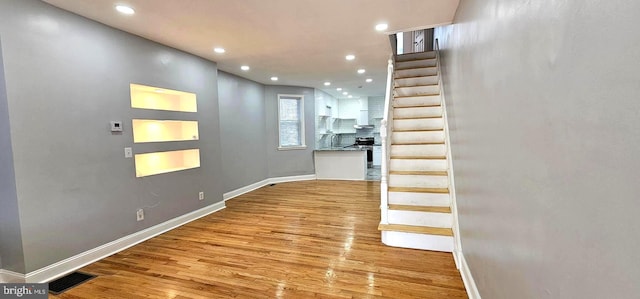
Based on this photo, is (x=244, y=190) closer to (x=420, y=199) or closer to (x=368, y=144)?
(x=420, y=199)

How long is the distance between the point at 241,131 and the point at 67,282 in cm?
371

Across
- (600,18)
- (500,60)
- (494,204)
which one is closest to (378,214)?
(494,204)

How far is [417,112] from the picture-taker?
4.08 meters

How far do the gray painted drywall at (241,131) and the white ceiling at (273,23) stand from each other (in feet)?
3.18

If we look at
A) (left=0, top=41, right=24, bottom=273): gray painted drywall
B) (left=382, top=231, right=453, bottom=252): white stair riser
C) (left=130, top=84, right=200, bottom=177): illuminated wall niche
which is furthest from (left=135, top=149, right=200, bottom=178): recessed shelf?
(left=382, top=231, right=453, bottom=252): white stair riser

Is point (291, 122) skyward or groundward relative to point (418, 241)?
skyward

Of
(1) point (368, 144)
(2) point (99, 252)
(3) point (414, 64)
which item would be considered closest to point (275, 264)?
(2) point (99, 252)

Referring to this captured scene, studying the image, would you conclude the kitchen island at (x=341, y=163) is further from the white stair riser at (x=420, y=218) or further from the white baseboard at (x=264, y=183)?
the white stair riser at (x=420, y=218)

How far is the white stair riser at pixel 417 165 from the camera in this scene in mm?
3273

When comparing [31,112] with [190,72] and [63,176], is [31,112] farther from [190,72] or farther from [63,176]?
[190,72]

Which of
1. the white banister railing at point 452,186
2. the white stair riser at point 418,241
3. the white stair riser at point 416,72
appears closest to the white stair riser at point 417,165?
the white banister railing at point 452,186

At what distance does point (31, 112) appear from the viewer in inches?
87.5

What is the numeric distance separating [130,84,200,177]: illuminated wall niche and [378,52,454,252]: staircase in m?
2.86

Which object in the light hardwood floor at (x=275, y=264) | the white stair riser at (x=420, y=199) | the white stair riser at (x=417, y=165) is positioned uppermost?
the white stair riser at (x=417, y=165)
